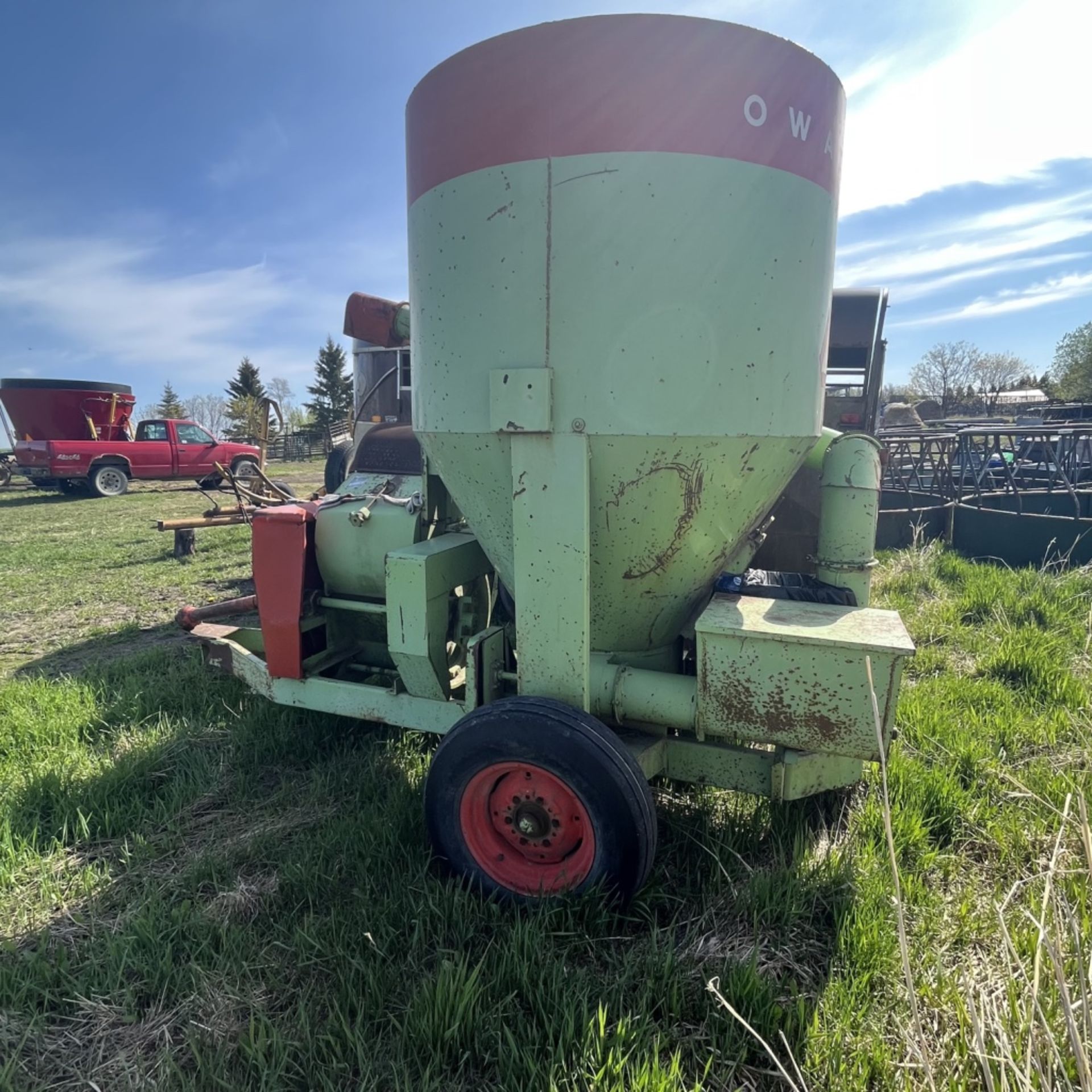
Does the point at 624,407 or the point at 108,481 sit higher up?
the point at 624,407

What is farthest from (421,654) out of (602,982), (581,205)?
(581,205)

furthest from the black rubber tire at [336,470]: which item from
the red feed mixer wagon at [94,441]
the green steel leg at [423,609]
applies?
the red feed mixer wagon at [94,441]

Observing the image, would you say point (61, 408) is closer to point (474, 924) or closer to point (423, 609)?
point (423, 609)

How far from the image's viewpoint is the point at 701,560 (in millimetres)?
2594

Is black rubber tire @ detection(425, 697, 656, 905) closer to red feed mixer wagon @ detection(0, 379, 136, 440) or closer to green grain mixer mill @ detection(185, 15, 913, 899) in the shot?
green grain mixer mill @ detection(185, 15, 913, 899)

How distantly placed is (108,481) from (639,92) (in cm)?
1791

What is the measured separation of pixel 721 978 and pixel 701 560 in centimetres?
132

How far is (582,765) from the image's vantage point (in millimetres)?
2146

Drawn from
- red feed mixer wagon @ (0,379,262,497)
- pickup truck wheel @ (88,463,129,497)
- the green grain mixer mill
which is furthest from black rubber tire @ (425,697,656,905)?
pickup truck wheel @ (88,463,129,497)

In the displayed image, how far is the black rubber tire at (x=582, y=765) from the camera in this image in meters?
2.14

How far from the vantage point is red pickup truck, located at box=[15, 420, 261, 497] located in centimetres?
1554

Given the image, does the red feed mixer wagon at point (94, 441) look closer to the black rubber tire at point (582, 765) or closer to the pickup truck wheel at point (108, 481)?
the pickup truck wheel at point (108, 481)

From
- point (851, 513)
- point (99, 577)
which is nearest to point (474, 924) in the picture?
point (851, 513)

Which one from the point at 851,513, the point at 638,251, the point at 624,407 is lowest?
the point at 851,513
